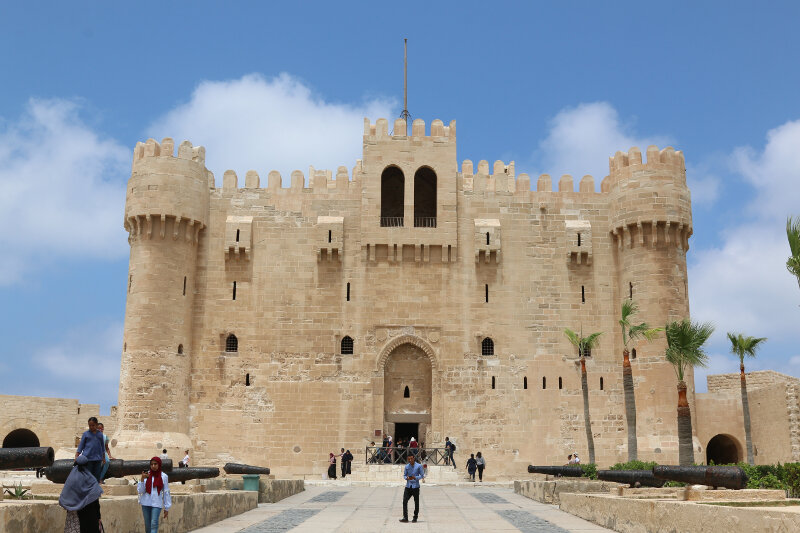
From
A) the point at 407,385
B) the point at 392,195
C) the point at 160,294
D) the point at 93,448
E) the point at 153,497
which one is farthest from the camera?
the point at 392,195

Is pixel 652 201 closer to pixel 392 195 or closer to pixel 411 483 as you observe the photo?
pixel 392 195

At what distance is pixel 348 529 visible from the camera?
1043cm

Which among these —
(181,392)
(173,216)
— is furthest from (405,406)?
(173,216)

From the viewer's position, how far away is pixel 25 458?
24.1 feet

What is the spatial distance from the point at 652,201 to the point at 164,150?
18029 mm

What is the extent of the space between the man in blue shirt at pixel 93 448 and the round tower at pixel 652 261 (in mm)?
21976

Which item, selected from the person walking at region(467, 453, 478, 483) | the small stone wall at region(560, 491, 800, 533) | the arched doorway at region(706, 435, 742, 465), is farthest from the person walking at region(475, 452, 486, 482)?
the small stone wall at region(560, 491, 800, 533)

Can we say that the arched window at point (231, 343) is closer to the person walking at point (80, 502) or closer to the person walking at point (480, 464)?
the person walking at point (480, 464)

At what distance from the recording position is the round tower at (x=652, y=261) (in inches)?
1056

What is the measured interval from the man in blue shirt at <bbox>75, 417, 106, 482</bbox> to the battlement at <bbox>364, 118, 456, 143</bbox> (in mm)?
22783

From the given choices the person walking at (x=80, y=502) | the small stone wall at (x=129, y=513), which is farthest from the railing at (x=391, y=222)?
the person walking at (x=80, y=502)

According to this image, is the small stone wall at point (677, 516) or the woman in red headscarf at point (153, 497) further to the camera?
the woman in red headscarf at point (153, 497)

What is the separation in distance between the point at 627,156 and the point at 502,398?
10.2m

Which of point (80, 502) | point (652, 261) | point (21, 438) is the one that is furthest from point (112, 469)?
point (21, 438)
